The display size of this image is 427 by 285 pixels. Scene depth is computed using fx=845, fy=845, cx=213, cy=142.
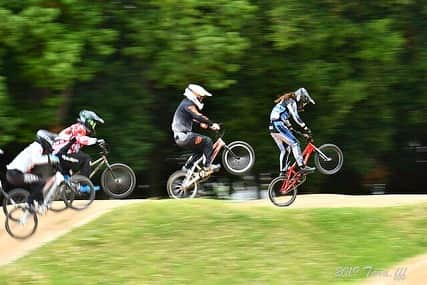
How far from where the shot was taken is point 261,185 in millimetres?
23297

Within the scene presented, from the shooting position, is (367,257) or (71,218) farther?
(71,218)

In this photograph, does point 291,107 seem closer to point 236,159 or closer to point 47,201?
point 236,159

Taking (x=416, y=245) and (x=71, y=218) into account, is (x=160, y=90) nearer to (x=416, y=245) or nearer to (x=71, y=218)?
(x=71, y=218)

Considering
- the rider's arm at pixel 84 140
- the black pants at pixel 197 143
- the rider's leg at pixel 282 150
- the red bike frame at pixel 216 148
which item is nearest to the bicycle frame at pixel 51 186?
the rider's arm at pixel 84 140

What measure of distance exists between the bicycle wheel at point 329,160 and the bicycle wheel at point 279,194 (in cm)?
136

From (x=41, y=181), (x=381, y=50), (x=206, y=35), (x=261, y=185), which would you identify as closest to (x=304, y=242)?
(x=41, y=181)

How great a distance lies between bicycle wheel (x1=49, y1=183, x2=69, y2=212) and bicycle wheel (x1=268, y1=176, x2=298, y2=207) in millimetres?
3673

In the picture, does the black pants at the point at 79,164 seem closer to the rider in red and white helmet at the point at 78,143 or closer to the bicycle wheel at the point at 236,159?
the rider in red and white helmet at the point at 78,143

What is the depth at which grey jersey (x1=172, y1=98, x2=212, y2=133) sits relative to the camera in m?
15.4

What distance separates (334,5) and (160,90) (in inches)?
190

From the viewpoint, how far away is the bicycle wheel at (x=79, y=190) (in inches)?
570

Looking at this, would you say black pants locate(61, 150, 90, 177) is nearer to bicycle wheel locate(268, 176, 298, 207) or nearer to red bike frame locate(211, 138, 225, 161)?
red bike frame locate(211, 138, 225, 161)

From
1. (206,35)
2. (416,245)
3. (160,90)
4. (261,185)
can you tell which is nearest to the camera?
(416,245)

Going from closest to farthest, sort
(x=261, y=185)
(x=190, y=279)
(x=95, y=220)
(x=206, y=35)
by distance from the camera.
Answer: (x=190, y=279) → (x=95, y=220) → (x=206, y=35) → (x=261, y=185)
